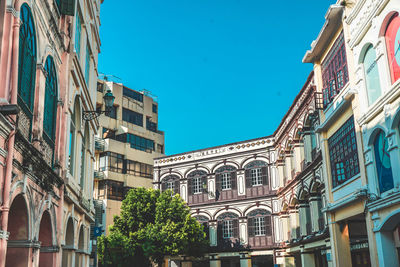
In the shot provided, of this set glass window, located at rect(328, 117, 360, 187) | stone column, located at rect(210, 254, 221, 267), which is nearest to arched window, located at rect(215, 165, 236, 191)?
stone column, located at rect(210, 254, 221, 267)

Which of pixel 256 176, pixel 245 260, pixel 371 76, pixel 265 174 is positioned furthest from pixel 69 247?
pixel 256 176

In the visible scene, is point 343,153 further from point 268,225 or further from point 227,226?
point 227,226

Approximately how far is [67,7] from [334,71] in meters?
11.3

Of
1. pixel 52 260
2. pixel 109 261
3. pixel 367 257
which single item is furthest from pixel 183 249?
pixel 52 260

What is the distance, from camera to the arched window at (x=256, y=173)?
34.0 m

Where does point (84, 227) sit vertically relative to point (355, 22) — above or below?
below

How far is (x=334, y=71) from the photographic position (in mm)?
19625

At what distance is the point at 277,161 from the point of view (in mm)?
32594

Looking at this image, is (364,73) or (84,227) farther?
(84,227)

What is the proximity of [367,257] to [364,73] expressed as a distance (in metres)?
8.23

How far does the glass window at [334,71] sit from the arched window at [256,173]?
1398 cm

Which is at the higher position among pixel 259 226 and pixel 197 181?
pixel 197 181

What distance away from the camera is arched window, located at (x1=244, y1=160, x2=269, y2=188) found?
34031 millimetres

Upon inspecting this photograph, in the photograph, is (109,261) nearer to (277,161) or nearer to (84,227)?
(84,227)
